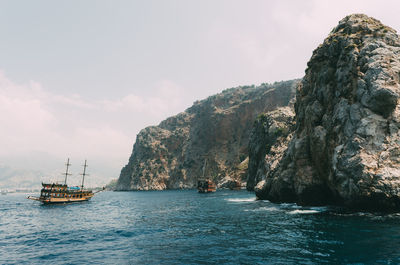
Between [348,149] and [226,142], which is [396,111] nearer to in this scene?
[348,149]

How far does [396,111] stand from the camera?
32125 mm

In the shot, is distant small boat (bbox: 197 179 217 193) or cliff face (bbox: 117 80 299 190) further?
cliff face (bbox: 117 80 299 190)

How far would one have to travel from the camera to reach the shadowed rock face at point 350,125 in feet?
98.0

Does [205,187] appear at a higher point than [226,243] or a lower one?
higher

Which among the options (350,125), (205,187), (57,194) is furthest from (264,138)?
(57,194)

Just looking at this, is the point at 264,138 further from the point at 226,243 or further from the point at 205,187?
the point at 226,243

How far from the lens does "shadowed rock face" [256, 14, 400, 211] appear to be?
29859mm

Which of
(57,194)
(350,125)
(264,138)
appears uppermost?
(264,138)

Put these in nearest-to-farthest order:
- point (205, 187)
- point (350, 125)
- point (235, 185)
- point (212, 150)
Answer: point (350, 125)
point (205, 187)
point (235, 185)
point (212, 150)

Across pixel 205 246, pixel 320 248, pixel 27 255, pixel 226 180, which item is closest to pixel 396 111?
pixel 320 248

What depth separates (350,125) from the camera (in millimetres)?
34562

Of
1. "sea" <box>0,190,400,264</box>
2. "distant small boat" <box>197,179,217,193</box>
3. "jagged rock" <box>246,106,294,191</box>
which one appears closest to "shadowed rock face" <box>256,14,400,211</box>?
"sea" <box>0,190,400,264</box>

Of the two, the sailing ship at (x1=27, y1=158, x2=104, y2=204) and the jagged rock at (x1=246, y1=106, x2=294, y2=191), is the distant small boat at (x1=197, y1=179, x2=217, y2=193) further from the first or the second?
the sailing ship at (x1=27, y1=158, x2=104, y2=204)

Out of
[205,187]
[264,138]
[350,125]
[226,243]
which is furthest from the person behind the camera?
[205,187]
